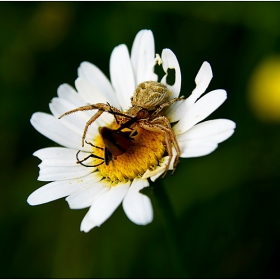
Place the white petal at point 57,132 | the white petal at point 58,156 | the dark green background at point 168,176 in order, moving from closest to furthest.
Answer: the white petal at point 58,156, the white petal at point 57,132, the dark green background at point 168,176

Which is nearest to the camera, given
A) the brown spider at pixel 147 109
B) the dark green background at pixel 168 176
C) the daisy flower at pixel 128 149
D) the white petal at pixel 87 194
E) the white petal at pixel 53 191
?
the daisy flower at pixel 128 149

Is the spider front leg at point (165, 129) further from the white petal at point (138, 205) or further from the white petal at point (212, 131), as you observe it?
the white petal at point (138, 205)

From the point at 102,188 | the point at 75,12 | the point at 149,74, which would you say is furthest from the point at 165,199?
the point at 75,12

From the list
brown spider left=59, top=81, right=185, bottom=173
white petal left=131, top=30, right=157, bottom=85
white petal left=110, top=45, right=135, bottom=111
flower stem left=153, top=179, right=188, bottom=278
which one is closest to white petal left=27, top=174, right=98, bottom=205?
brown spider left=59, top=81, right=185, bottom=173

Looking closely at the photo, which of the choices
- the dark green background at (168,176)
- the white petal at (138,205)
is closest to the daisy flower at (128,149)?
the white petal at (138,205)

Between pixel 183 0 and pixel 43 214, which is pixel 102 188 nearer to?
pixel 43 214

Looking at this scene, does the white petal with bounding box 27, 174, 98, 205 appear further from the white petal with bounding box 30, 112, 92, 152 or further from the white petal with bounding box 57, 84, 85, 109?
the white petal with bounding box 57, 84, 85, 109

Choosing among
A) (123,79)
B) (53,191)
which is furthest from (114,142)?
(123,79)
